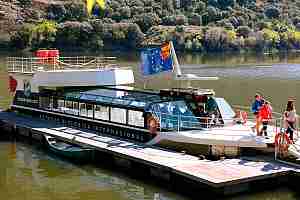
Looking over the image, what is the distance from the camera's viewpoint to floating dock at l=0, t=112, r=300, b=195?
74.4 ft

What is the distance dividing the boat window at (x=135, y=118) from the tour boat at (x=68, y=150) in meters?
2.77

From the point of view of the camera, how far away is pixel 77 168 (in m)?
28.3

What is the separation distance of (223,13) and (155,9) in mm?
22179

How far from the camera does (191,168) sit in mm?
23766

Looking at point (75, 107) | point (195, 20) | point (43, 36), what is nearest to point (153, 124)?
point (75, 107)

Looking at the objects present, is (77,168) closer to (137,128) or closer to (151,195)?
(137,128)

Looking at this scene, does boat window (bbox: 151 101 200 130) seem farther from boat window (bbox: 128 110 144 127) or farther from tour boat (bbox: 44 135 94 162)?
tour boat (bbox: 44 135 94 162)

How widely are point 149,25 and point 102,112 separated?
137 meters

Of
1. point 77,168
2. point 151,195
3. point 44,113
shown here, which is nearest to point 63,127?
point 44,113

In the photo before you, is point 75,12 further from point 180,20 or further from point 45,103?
point 45,103

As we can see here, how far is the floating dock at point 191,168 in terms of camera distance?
22672mm

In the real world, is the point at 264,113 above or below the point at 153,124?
above

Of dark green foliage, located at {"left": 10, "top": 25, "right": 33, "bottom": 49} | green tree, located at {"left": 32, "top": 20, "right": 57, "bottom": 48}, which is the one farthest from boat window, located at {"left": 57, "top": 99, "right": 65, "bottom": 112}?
dark green foliage, located at {"left": 10, "top": 25, "right": 33, "bottom": 49}

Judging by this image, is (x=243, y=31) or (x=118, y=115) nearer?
(x=118, y=115)
